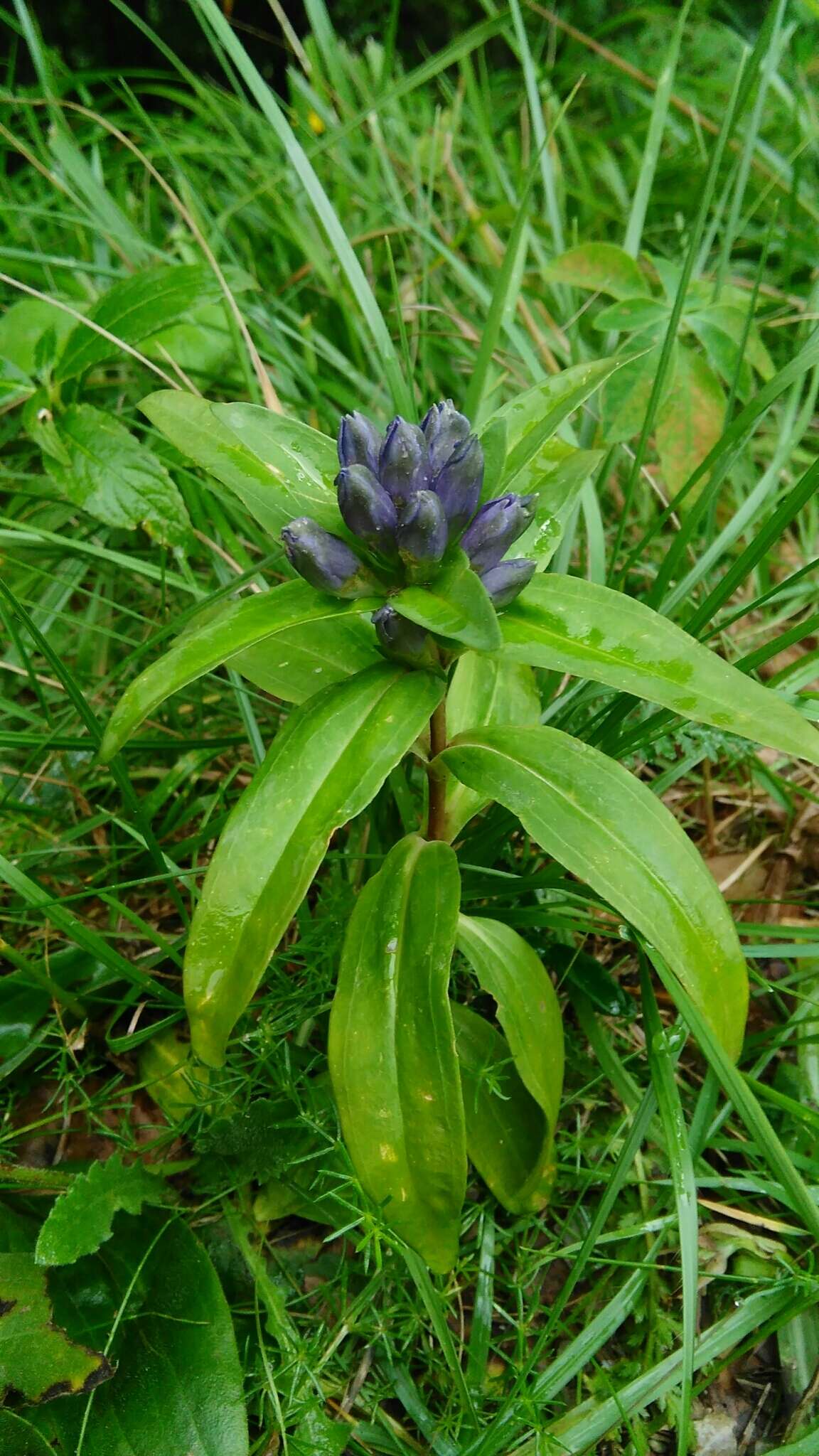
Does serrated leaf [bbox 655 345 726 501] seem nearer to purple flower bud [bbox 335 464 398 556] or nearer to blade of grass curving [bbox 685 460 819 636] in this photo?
blade of grass curving [bbox 685 460 819 636]

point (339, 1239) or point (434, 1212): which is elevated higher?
point (434, 1212)

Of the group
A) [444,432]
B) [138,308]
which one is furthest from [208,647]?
[138,308]

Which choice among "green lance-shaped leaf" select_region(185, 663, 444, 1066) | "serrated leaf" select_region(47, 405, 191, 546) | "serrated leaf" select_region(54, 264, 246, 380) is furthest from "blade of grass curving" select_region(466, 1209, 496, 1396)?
"serrated leaf" select_region(54, 264, 246, 380)

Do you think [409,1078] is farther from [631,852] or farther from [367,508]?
[367,508]

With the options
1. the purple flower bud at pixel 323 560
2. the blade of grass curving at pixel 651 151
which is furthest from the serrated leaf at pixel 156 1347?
the blade of grass curving at pixel 651 151

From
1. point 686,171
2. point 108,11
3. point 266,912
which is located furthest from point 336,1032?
point 108,11

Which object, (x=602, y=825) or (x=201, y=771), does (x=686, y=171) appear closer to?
(x=201, y=771)

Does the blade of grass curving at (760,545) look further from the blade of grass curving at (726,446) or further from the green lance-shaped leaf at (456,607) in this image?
the green lance-shaped leaf at (456,607)
